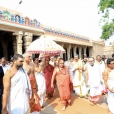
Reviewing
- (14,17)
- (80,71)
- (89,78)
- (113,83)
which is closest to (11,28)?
(14,17)

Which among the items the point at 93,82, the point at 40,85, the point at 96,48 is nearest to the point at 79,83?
the point at 93,82

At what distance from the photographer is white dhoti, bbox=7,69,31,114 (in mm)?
2826

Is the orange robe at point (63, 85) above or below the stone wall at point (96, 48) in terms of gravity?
below

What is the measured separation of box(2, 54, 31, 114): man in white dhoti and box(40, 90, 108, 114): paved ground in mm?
2084

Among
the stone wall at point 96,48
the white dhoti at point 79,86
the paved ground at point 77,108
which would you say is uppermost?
the stone wall at point 96,48

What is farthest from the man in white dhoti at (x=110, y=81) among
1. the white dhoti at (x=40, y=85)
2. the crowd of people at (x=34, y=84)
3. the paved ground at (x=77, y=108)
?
the white dhoti at (x=40, y=85)

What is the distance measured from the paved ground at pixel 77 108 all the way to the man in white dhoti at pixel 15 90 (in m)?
2.08

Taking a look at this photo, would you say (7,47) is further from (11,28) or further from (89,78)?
(89,78)

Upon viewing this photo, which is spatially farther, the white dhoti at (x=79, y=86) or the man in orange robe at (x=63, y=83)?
the white dhoti at (x=79, y=86)

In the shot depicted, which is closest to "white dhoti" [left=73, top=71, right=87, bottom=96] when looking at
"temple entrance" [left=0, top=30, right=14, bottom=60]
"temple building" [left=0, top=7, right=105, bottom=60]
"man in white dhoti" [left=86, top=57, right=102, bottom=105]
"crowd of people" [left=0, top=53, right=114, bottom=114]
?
"crowd of people" [left=0, top=53, right=114, bottom=114]

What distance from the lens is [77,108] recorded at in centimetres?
514

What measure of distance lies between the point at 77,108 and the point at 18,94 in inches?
105

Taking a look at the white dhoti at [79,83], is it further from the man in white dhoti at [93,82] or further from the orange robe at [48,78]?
the orange robe at [48,78]

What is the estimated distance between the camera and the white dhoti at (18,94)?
2826mm
